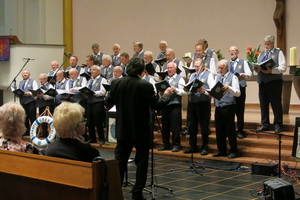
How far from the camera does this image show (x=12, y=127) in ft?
13.0

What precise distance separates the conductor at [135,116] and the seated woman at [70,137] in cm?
165

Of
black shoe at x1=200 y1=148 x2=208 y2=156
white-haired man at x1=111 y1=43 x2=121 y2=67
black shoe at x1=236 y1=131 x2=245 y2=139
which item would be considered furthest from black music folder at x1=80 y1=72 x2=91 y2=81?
black shoe at x1=236 y1=131 x2=245 y2=139

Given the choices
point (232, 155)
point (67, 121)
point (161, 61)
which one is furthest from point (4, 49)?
point (67, 121)

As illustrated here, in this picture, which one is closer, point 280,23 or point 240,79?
point 240,79

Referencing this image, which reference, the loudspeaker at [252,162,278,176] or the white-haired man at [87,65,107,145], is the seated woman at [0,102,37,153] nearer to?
the loudspeaker at [252,162,278,176]

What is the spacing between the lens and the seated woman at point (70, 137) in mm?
3635

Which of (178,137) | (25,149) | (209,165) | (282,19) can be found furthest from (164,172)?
(282,19)

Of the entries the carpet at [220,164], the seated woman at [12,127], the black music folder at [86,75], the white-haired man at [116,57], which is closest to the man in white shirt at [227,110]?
the carpet at [220,164]

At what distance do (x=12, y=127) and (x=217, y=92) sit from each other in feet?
13.7

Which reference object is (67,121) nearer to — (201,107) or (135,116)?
(135,116)

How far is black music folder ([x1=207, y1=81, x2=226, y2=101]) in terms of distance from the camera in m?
7.52

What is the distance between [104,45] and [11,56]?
11.6 ft

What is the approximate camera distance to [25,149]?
157 inches

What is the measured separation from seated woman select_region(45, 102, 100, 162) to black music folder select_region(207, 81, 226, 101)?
13.3 feet
